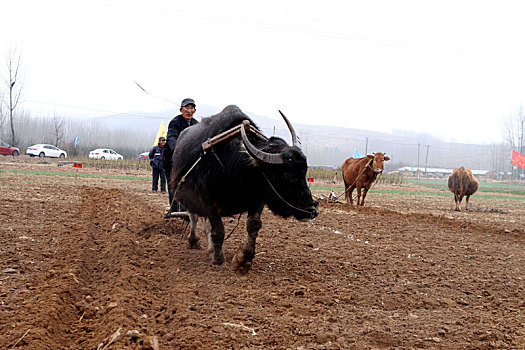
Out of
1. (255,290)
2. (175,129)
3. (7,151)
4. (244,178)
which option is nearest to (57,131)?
(7,151)

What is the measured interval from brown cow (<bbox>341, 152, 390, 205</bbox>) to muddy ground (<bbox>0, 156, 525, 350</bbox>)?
5.63 metres

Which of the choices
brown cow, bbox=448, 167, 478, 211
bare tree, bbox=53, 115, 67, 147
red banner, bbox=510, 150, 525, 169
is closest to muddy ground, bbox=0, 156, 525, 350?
brown cow, bbox=448, 167, 478, 211

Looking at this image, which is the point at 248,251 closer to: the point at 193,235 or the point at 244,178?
the point at 244,178

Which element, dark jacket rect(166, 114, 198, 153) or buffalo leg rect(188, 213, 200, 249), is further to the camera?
dark jacket rect(166, 114, 198, 153)

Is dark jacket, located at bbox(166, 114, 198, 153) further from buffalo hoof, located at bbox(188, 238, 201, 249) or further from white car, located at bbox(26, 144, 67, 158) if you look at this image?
white car, located at bbox(26, 144, 67, 158)

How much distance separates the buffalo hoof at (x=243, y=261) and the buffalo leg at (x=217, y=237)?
1.44ft

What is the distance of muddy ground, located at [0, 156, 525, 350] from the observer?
11.6 feet

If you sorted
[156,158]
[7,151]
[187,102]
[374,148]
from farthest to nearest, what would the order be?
[374,148] < [7,151] < [156,158] < [187,102]

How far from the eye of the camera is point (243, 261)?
5379 millimetres

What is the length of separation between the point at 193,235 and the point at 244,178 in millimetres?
2051

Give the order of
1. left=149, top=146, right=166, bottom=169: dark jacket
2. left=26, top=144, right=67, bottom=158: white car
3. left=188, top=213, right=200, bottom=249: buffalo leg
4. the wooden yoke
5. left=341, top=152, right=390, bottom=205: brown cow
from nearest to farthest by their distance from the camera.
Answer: the wooden yoke
left=188, top=213, right=200, bottom=249: buffalo leg
left=341, top=152, right=390, bottom=205: brown cow
left=149, top=146, right=166, bottom=169: dark jacket
left=26, top=144, right=67, bottom=158: white car

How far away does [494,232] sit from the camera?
10.2 metres

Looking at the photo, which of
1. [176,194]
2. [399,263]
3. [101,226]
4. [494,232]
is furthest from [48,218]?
[494,232]

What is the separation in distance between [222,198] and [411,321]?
2.73 metres
